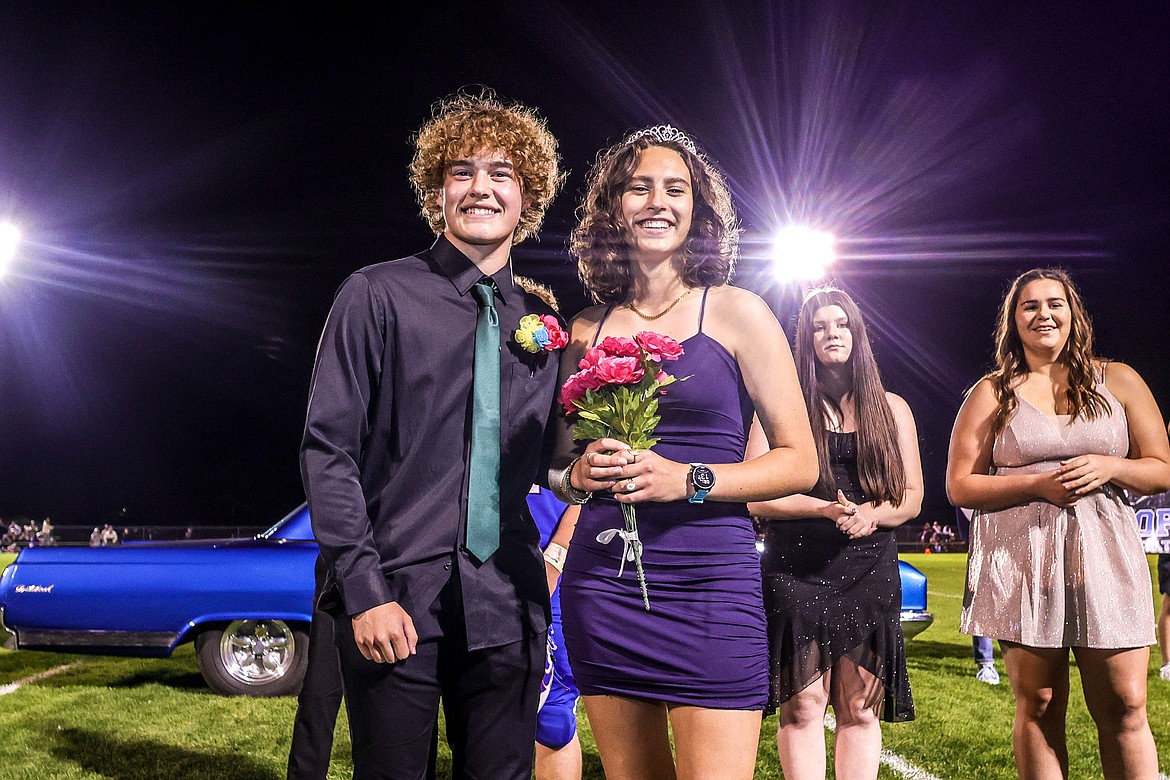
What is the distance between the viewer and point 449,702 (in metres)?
2.25

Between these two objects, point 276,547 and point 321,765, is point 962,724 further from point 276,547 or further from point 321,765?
point 276,547

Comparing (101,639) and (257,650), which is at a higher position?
(101,639)

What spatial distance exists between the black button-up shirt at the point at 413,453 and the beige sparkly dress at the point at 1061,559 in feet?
7.02

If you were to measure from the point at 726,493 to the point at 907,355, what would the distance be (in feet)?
153

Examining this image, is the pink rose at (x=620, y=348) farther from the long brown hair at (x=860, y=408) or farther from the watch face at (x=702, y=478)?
the long brown hair at (x=860, y=408)

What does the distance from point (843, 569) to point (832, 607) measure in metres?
0.16

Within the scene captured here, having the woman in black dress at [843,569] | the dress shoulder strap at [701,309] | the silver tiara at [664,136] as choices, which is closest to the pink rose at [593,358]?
the dress shoulder strap at [701,309]

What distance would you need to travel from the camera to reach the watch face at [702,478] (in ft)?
7.59

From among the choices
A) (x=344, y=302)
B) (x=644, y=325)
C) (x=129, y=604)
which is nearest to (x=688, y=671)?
(x=644, y=325)

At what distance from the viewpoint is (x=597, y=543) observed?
8.05ft

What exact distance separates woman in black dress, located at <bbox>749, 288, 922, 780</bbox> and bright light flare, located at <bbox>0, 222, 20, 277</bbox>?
33919mm

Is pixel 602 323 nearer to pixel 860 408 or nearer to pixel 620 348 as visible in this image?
pixel 620 348

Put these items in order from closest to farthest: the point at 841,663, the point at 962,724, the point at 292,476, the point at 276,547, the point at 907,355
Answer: the point at 841,663 → the point at 962,724 → the point at 276,547 → the point at 907,355 → the point at 292,476

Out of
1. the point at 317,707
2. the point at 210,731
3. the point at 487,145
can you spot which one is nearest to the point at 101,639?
the point at 210,731
